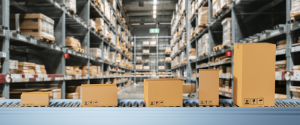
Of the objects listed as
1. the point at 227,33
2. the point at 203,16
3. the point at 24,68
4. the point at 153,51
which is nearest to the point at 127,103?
the point at 24,68

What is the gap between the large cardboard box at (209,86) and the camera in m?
1.57

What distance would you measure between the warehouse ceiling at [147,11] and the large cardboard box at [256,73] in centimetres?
1263

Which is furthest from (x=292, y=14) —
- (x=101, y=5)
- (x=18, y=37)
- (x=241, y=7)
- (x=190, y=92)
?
(x=101, y=5)

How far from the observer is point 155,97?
1522mm

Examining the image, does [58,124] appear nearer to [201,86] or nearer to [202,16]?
[201,86]

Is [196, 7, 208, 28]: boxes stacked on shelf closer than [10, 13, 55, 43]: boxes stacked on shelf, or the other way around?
[10, 13, 55, 43]: boxes stacked on shelf

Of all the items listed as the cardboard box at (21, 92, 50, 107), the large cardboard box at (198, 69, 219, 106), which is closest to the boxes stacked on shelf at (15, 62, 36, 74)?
the cardboard box at (21, 92, 50, 107)

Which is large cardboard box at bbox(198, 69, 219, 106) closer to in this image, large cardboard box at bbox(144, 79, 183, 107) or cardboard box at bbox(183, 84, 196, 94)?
large cardboard box at bbox(144, 79, 183, 107)

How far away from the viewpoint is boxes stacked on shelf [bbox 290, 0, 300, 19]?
2.51 metres

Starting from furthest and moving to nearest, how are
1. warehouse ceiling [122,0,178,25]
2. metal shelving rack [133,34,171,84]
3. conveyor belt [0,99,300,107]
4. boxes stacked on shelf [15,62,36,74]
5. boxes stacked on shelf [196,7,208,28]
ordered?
1. metal shelving rack [133,34,171,84]
2. warehouse ceiling [122,0,178,25]
3. boxes stacked on shelf [196,7,208,28]
4. boxes stacked on shelf [15,62,36,74]
5. conveyor belt [0,99,300,107]

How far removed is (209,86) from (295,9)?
2.05m

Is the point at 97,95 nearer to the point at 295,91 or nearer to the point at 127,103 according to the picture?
the point at 127,103

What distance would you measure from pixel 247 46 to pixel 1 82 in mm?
3163

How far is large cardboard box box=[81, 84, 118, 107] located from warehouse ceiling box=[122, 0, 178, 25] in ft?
41.3
